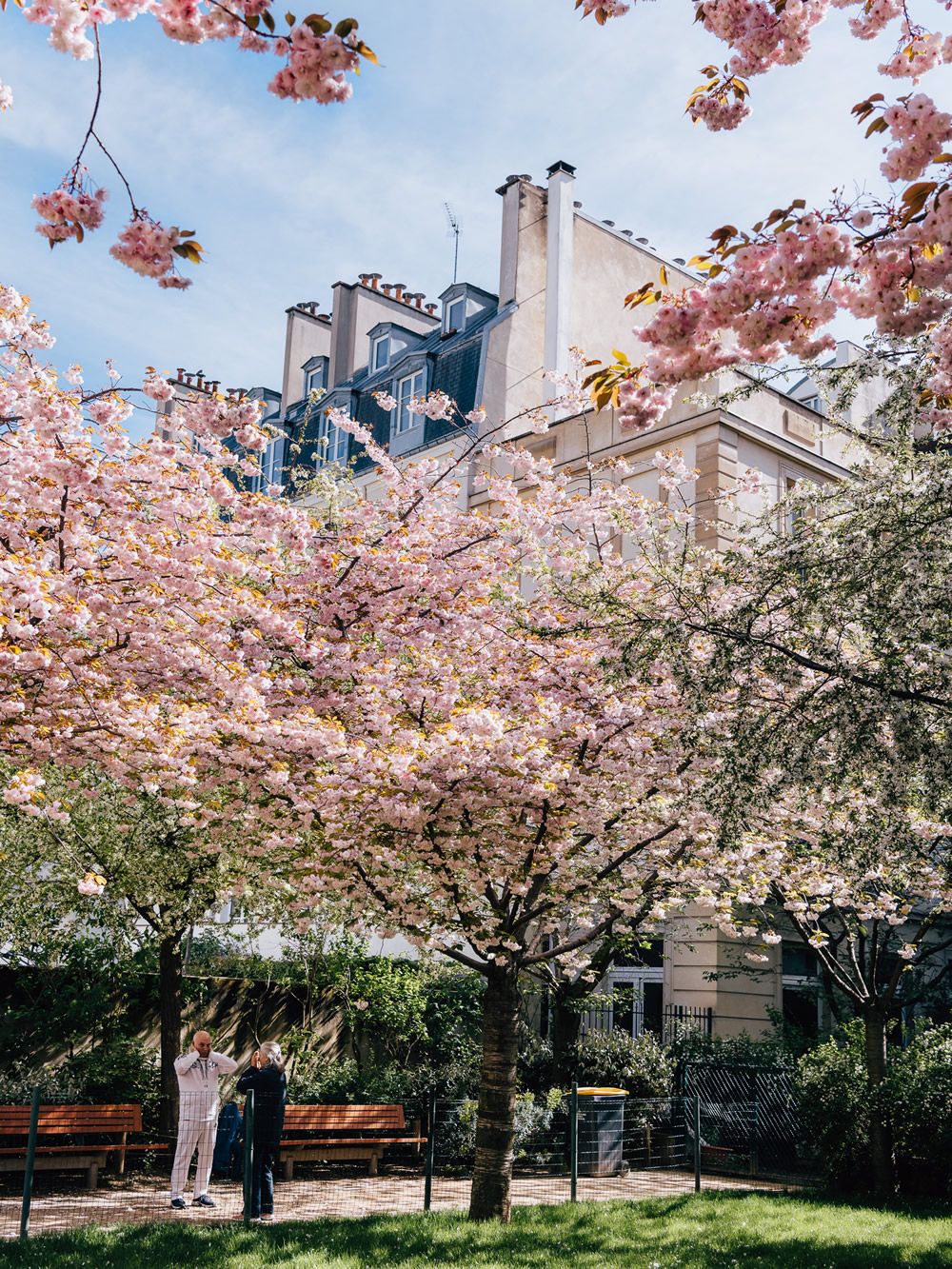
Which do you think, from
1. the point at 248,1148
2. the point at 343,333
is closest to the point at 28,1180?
the point at 248,1148

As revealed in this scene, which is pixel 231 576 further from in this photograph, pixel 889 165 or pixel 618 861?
pixel 889 165

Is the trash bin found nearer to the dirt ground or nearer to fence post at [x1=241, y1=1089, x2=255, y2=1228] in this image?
the dirt ground

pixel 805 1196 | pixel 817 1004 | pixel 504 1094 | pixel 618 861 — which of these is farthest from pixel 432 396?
pixel 817 1004

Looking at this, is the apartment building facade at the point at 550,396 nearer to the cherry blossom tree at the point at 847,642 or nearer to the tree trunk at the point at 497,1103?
the cherry blossom tree at the point at 847,642

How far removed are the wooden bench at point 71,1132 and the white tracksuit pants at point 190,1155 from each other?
51.3 inches

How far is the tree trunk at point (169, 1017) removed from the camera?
44.4ft

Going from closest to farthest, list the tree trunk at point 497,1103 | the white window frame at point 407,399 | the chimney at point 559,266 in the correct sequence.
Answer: the tree trunk at point 497,1103 < the chimney at point 559,266 < the white window frame at point 407,399

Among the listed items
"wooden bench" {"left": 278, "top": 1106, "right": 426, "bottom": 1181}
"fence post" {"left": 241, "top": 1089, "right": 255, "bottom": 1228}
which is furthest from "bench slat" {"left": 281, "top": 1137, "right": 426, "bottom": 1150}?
"fence post" {"left": 241, "top": 1089, "right": 255, "bottom": 1228}

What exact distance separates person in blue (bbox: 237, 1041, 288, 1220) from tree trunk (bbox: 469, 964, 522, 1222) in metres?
1.86

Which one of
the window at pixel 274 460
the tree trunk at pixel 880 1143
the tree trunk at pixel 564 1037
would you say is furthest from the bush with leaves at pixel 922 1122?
the window at pixel 274 460

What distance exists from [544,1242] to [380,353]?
26.6 metres

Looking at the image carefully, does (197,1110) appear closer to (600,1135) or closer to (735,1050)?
(600,1135)

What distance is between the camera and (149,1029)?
14484 millimetres

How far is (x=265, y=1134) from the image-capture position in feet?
33.6
